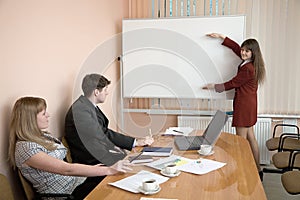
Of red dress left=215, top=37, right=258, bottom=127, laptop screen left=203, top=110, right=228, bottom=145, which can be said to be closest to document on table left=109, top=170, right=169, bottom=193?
laptop screen left=203, top=110, right=228, bottom=145

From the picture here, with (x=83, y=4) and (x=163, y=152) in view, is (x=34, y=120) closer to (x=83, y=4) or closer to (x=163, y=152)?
(x=163, y=152)

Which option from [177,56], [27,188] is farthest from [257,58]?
[27,188]

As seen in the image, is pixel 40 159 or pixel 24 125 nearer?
pixel 40 159

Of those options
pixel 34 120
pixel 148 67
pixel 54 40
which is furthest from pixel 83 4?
pixel 34 120

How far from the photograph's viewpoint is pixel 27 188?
208 cm

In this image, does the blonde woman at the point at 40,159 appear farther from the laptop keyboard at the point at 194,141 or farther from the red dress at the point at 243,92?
the red dress at the point at 243,92

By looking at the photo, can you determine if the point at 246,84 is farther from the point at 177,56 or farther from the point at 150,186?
the point at 150,186

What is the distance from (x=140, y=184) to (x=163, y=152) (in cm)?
60

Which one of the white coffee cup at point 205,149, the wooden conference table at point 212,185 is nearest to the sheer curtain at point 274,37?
the white coffee cup at point 205,149

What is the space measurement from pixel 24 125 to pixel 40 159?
0.88ft

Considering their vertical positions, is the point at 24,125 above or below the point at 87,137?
above

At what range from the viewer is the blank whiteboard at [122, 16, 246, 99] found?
12.5ft

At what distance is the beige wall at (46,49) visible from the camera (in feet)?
6.86

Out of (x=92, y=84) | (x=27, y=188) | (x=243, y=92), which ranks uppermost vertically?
(x=92, y=84)
